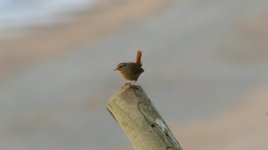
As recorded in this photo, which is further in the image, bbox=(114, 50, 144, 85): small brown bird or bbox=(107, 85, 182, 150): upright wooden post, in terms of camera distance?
bbox=(114, 50, 144, 85): small brown bird

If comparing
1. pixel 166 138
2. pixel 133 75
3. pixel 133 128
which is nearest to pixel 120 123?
pixel 133 128

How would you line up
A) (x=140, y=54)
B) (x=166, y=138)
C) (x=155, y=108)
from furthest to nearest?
(x=140, y=54)
(x=155, y=108)
(x=166, y=138)

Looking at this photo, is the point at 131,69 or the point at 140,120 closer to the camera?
the point at 140,120

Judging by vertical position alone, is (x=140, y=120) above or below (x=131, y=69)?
→ below

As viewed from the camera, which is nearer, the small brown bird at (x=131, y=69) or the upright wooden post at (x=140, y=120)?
the upright wooden post at (x=140, y=120)

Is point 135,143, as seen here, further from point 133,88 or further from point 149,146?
point 133,88
